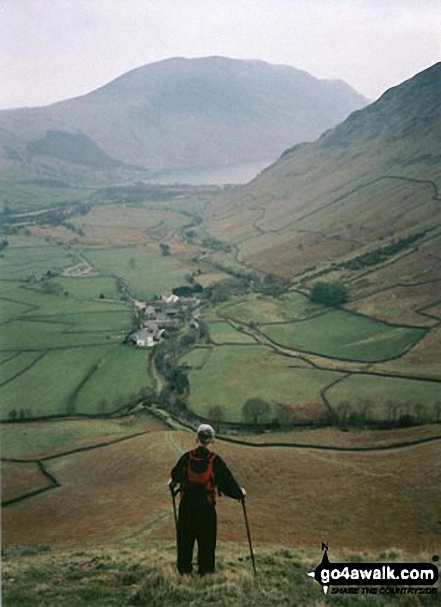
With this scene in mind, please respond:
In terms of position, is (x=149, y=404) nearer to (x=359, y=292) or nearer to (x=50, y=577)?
(x=50, y=577)

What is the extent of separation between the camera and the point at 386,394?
35344 millimetres

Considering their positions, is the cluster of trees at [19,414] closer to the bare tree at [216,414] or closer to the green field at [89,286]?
the bare tree at [216,414]

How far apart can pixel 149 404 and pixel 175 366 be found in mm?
6887

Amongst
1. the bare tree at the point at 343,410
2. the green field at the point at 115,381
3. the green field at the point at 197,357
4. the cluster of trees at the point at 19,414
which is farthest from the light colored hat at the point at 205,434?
the green field at the point at 197,357

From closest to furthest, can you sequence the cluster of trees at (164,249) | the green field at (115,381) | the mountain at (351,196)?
the green field at (115,381)
the mountain at (351,196)
the cluster of trees at (164,249)

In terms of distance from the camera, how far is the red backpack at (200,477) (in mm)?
9922

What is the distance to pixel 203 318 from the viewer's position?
5650 cm

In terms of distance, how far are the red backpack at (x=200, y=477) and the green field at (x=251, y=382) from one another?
78.7ft

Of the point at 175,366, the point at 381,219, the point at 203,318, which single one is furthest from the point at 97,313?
the point at 381,219

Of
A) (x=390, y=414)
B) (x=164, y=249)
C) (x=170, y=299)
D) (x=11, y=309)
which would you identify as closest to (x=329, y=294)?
(x=170, y=299)

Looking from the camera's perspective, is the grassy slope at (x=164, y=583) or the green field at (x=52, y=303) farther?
the green field at (x=52, y=303)

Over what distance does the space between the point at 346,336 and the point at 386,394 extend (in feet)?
44.6

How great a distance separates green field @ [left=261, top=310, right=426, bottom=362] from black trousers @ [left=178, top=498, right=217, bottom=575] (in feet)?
112

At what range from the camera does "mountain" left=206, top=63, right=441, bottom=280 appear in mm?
75312
